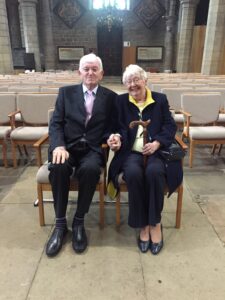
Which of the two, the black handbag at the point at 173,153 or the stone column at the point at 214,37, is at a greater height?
the stone column at the point at 214,37

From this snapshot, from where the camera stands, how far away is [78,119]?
2160 millimetres

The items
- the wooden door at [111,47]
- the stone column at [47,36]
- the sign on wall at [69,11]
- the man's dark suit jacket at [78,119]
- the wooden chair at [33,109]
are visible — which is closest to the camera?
the man's dark suit jacket at [78,119]

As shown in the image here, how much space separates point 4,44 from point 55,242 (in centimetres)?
901

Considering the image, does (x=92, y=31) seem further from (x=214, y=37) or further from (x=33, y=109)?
(x=33, y=109)

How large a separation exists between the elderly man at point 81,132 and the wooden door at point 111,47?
16627 millimetres

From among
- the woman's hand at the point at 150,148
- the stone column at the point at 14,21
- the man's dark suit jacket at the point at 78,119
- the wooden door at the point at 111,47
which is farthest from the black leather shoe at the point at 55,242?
the stone column at the point at 14,21

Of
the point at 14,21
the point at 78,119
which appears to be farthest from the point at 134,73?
the point at 14,21

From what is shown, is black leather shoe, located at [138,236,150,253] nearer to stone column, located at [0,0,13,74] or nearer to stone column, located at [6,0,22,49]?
stone column, located at [0,0,13,74]

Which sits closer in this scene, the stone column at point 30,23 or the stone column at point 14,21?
the stone column at point 30,23

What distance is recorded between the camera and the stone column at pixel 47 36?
15672mm

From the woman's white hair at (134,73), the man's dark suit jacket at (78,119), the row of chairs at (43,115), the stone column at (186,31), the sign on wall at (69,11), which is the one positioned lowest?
the row of chairs at (43,115)

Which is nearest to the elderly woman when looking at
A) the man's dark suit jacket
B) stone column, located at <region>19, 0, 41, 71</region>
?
the man's dark suit jacket

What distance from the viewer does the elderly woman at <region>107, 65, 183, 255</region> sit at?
1901mm

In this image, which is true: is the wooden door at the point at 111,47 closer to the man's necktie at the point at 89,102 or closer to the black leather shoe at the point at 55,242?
the man's necktie at the point at 89,102
